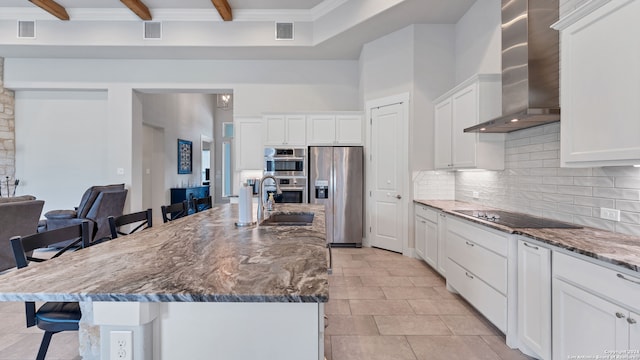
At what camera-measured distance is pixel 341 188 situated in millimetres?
4805

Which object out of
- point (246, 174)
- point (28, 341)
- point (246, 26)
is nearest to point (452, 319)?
point (28, 341)

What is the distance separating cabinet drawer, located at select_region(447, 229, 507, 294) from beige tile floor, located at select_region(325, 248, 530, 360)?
16.2 inches

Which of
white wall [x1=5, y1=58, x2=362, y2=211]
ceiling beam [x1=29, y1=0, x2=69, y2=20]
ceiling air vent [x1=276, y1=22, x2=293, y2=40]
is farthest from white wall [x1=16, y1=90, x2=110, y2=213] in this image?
ceiling air vent [x1=276, y1=22, x2=293, y2=40]

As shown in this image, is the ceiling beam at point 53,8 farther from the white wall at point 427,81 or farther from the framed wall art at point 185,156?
the white wall at point 427,81

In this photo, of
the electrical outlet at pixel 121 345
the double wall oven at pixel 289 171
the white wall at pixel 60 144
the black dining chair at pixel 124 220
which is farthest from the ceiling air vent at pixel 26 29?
the electrical outlet at pixel 121 345

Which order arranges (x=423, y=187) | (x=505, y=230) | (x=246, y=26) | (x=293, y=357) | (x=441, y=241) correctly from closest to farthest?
(x=293, y=357)
(x=505, y=230)
(x=441, y=241)
(x=423, y=187)
(x=246, y=26)

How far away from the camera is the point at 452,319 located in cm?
252

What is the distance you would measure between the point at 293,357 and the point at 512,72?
281 centimetres

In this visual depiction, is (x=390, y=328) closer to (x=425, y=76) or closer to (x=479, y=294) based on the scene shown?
(x=479, y=294)

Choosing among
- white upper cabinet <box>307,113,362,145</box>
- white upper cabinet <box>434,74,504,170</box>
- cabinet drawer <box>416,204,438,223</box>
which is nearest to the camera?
white upper cabinet <box>434,74,504,170</box>

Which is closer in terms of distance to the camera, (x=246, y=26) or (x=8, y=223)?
(x=8, y=223)

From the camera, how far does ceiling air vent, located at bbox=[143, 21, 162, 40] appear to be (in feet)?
16.1

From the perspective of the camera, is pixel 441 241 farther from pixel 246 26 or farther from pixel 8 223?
pixel 8 223

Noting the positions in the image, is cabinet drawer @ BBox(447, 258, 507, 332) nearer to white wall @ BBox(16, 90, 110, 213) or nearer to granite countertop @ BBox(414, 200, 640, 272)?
granite countertop @ BBox(414, 200, 640, 272)
